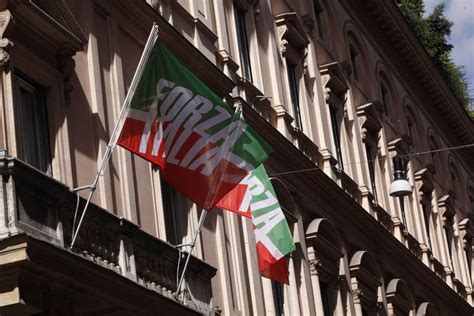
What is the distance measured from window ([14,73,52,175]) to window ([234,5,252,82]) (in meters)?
9.27

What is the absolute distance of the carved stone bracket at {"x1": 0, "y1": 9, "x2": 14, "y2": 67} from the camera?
17.6 m

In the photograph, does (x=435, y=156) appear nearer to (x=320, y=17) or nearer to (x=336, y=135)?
(x=320, y=17)

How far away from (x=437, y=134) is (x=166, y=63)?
1205 inches

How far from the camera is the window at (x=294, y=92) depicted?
3061 cm

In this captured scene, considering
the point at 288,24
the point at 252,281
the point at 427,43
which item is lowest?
the point at 252,281

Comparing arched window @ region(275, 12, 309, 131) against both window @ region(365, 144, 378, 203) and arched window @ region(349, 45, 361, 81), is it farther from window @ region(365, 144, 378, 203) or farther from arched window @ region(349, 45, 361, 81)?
arched window @ region(349, 45, 361, 81)

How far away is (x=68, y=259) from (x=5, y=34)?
403 cm

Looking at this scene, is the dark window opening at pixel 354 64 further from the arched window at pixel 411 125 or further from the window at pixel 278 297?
the window at pixel 278 297

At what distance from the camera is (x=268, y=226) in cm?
2247

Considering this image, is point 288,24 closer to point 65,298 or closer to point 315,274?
point 315,274

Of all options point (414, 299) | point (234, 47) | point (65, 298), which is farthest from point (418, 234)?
point (65, 298)

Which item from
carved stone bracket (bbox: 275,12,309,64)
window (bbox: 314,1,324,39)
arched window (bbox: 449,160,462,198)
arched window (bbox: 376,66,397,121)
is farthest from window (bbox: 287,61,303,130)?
arched window (bbox: 449,160,462,198)

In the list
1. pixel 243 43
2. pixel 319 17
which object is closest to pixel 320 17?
pixel 319 17

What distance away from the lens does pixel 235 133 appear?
20.2m
